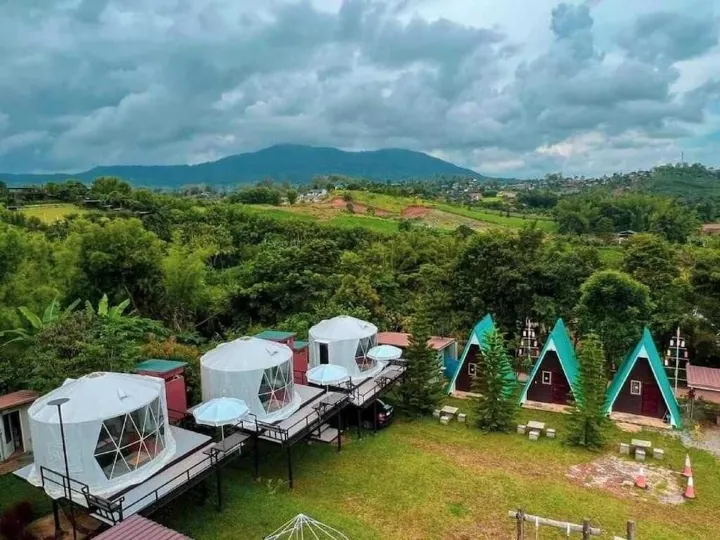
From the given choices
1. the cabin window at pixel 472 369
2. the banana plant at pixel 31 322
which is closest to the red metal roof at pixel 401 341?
the cabin window at pixel 472 369

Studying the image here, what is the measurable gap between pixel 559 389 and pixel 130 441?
54.9ft

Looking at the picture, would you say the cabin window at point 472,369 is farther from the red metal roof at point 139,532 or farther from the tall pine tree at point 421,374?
the red metal roof at point 139,532

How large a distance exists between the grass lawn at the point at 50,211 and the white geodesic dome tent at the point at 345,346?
3898cm

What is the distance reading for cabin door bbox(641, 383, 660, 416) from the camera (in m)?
19.7

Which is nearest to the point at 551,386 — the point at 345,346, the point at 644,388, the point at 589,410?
the point at 644,388

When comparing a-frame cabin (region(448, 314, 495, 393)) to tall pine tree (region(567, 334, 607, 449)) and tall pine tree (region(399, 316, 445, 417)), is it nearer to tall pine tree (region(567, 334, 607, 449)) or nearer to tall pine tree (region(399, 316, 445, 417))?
tall pine tree (region(399, 316, 445, 417))

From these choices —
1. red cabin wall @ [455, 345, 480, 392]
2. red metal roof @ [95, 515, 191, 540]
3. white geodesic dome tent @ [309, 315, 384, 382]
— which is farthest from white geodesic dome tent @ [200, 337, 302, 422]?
red cabin wall @ [455, 345, 480, 392]

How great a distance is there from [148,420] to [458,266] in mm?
18572

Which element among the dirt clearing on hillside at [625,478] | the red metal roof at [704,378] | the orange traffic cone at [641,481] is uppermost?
the red metal roof at [704,378]

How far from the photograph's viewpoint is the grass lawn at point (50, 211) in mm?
49428

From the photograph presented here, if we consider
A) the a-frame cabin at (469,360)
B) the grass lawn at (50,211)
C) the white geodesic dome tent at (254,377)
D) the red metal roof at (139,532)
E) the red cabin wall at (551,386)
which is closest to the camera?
the red metal roof at (139,532)

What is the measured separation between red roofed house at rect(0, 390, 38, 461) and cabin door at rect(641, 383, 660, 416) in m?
22.1

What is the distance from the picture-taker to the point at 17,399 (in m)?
16.5

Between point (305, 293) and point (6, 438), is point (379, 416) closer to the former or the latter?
point (305, 293)
